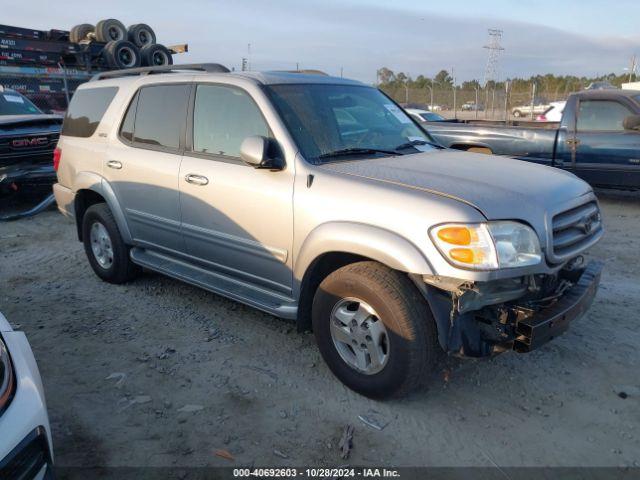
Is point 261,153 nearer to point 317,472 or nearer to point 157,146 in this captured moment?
point 157,146

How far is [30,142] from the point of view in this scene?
8125mm

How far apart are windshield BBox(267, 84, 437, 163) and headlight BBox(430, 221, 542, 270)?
108 centimetres

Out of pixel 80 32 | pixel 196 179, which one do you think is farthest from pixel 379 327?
pixel 80 32

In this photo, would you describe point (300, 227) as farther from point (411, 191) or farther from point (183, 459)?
point (183, 459)

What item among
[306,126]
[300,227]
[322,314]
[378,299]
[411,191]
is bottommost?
[322,314]

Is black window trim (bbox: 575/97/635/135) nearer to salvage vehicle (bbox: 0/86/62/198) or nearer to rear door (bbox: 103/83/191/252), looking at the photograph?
rear door (bbox: 103/83/191/252)

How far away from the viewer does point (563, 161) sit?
317 inches

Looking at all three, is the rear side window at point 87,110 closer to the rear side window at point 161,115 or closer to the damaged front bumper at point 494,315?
the rear side window at point 161,115

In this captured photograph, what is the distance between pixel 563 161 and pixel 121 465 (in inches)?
291

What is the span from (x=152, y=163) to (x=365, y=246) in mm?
2198

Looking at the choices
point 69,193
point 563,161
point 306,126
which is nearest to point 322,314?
point 306,126

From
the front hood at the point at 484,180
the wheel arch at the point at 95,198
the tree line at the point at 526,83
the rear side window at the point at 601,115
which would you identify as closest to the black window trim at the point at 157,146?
the wheel arch at the point at 95,198

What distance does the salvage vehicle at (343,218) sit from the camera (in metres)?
2.79

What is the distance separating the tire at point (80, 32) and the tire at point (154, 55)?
2048mm
